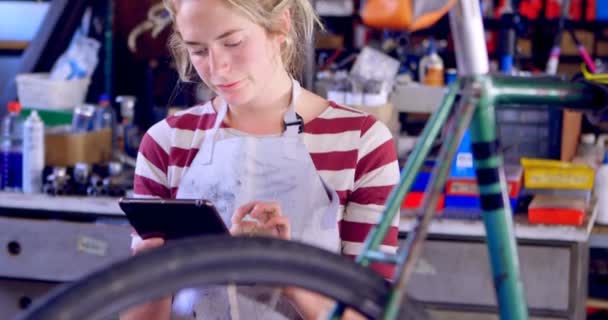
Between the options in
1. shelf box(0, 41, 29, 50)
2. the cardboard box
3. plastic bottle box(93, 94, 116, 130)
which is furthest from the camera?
shelf box(0, 41, 29, 50)

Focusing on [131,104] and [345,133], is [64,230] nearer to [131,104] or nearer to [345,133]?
[131,104]

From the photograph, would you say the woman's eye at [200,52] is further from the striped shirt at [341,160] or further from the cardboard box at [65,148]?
the cardboard box at [65,148]

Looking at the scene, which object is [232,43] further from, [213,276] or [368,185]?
[213,276]

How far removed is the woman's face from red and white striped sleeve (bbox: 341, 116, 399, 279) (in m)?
0.19

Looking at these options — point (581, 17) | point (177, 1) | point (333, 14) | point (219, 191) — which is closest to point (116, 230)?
point (219, 191)

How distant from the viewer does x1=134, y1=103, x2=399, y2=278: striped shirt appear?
139cm

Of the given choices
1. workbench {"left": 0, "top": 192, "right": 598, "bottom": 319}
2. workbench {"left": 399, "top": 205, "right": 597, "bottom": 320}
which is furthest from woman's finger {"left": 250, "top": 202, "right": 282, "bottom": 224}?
workbench {"left": 399, "top": 205, "right": 597, "bottom": 320}

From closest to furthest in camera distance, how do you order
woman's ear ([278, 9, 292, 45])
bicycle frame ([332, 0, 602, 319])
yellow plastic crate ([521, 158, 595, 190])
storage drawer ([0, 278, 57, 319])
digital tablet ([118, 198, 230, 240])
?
bicycle frame ([332, 0, 602, 319]) → digital tablet ([118, 198, 230, 240]) → woman's ear ([278, 9, 292, 45]) → yellow plastic crate ([521, 158, 595, 190]) → storage drawer ([0, 278, 57, 319])

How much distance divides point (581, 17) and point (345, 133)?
8.17 ft

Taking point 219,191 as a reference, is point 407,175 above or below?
above

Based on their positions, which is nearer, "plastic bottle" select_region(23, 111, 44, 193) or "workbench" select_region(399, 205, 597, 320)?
"workbench" select_region(399, 205, 597, 320)

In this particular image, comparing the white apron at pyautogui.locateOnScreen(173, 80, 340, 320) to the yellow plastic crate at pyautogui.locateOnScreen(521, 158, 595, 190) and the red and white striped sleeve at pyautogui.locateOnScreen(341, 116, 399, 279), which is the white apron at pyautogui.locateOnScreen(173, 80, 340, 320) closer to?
the red and white striped sleeve at pyautogui.locateOnScreen(341, 116, 399, 279)

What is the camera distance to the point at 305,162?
142 centimetres

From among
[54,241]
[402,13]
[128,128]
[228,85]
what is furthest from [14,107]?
[228,85]
